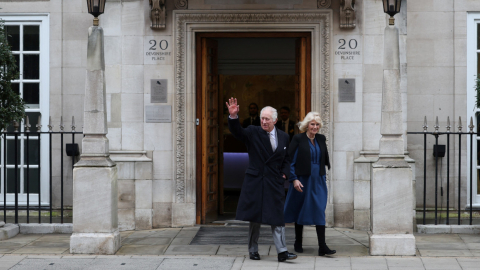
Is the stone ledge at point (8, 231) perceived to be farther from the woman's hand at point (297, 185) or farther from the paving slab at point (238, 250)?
the woman's hand at point (297, 185)

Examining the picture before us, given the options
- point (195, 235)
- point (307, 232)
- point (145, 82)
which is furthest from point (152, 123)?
point (307, 232)

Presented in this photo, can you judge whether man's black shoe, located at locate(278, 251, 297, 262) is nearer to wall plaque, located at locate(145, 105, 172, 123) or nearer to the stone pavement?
the stone pavement

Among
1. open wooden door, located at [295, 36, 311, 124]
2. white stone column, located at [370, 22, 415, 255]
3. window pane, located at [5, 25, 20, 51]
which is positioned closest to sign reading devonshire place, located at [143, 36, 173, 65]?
open wooden door, located at [295, 36, 311, 124]

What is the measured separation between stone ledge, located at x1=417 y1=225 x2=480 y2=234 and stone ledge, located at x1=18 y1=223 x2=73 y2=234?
542 centimetres

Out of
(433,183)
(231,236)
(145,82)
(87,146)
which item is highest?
(145,82)

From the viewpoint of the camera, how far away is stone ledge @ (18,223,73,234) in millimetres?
9594

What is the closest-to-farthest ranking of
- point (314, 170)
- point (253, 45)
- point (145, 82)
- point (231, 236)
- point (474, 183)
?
point (314, 170), point (231, 236), point (145, 82), point (474, 183), point (253, 45)

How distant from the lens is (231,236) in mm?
9328

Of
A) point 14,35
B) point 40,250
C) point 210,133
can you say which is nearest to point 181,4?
point 210,133

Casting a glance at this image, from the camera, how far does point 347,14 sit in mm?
9680

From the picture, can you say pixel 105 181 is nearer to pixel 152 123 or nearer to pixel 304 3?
pixel 152 123

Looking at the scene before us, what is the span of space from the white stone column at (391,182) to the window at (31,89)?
19.5 ft

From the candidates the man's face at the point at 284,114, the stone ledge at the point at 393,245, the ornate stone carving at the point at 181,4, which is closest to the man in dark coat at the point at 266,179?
the stone ledge at the point at 393,245

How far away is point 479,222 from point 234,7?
5.31 m
